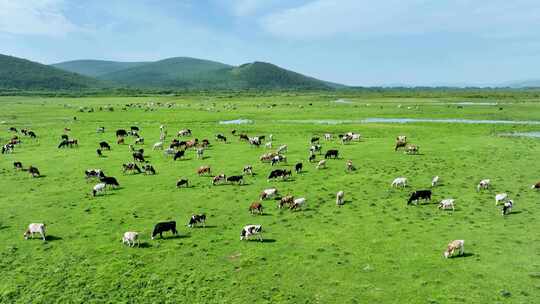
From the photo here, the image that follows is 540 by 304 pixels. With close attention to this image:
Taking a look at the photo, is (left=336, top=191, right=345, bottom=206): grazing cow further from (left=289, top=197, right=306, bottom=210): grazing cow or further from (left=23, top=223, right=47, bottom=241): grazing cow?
(left=23, top=223, right=47, bottom=241): grazing cow

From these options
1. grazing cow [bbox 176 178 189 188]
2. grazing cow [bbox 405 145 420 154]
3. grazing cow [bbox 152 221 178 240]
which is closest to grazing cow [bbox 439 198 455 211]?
grazing cow [bbox 152 221 178 240]

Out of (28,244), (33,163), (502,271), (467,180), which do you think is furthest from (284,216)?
(33,163)

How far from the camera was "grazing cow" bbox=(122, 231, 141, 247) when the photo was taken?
18625 mm

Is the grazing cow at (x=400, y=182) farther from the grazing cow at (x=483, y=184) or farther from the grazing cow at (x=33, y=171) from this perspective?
the grazing cow at (x=33, y=171)

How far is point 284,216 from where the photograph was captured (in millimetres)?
22391

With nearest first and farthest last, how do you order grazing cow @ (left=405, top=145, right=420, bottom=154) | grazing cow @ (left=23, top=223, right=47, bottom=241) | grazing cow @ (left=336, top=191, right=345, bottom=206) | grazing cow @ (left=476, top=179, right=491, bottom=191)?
grazing cow @ (left=23, top=223, right=47, bottom=241), grazing cow @ (left=336, top=191, right=345, bottom=206), grazing cow @ (left=476, top=179, right=491, bottom=191), grazing cow @ (left=405, top=145, right=420, bottom=154)

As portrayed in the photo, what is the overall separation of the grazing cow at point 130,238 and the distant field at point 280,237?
453 mm

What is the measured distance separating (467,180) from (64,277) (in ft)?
90.0

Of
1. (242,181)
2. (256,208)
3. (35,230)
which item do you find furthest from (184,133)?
(35,230)

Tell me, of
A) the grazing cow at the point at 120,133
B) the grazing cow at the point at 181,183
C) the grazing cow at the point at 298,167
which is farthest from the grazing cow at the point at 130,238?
the grazing cow at the point at 120,133

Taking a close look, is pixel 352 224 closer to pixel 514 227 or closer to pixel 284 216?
pixel 284 216

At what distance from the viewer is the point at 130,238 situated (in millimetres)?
18641

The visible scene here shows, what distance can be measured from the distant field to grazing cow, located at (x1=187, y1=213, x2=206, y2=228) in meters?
0.57

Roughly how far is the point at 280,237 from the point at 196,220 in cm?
496
